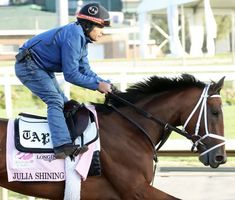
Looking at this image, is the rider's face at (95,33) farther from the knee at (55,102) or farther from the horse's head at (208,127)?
the horse's head at (208,127)

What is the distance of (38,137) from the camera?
17.4ft

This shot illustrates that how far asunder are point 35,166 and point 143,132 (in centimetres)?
86

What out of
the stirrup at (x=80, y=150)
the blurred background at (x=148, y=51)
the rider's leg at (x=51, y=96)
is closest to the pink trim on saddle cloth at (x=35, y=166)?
the stirrup at (x=80, y=150)

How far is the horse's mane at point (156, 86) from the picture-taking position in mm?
5500

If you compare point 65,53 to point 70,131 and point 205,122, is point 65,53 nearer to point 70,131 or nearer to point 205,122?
point 70,131

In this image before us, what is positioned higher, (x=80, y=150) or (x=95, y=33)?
(x=95, y=33)

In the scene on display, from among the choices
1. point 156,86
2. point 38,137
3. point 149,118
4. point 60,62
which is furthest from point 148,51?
point 38,137

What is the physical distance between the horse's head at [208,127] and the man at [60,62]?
70 cm

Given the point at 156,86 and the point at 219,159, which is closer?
the point at 219,159

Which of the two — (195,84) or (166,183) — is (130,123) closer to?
(195,84)

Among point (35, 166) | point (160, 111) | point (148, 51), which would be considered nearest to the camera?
point (35, 166)

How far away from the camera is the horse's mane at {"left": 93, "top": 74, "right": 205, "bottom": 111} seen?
550 cm

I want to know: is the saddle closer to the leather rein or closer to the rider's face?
the leather rein

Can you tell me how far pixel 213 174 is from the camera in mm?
8883
